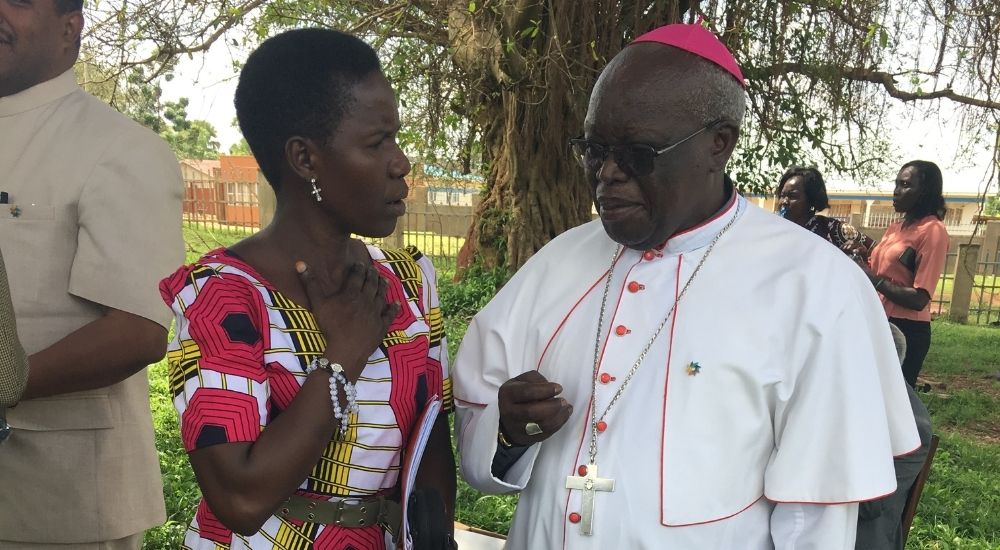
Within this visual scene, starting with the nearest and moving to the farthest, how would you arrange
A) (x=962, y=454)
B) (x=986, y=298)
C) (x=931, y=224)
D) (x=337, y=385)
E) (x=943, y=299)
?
(x=337, y=385), (x=931, y=224), (x=962, y=454), (x=943, y=299), (x=986, y=298)

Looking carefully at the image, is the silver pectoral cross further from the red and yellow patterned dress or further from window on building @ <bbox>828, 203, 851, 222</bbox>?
window on building @ <bbox>828, 203, 851, 222</bbox>

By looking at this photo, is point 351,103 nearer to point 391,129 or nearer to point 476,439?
point 391,129

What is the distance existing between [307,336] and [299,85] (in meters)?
0.52

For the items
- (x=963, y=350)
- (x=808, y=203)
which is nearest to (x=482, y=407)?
(x=808, y=203)

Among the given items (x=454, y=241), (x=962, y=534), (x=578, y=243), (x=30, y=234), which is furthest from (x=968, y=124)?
(x=454, y=241)

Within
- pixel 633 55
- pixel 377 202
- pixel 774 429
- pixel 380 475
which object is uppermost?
pixel 633 55

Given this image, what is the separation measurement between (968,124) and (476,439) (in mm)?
5962

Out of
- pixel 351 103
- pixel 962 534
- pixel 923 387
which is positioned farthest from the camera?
pixel 923 387

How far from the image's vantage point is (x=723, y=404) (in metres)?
1.57

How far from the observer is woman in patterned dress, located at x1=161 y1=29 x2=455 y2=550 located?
1377mm

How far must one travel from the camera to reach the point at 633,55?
1.69m

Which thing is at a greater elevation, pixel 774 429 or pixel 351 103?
pixel 351 103

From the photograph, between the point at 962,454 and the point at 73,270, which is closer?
the point at 73,270

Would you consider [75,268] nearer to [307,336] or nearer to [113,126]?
[113,126]
